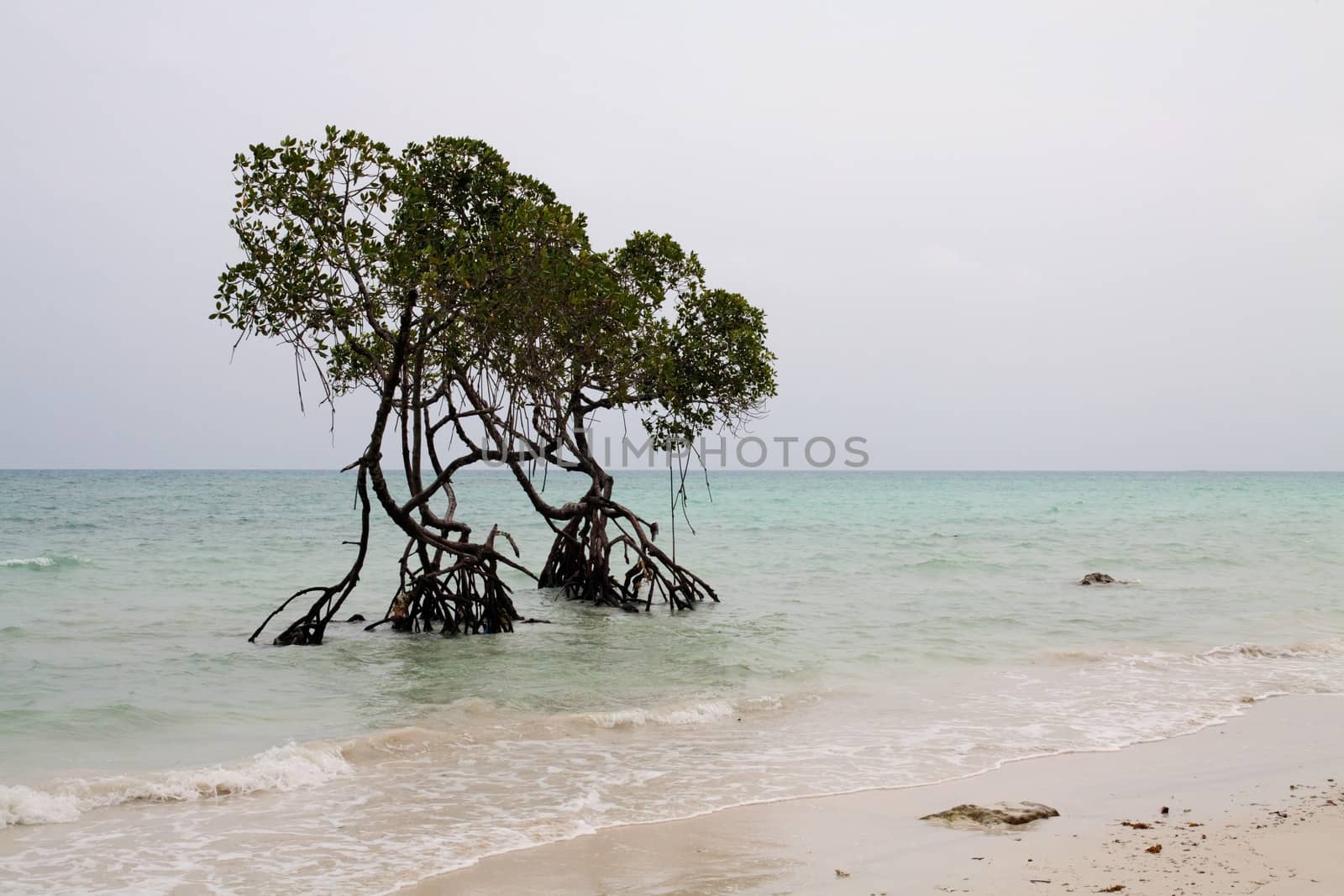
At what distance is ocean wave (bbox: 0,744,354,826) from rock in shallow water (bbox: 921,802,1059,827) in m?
3.75

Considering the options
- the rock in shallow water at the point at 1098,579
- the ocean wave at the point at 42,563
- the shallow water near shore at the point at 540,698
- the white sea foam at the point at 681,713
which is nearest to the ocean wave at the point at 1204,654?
the shallow water near shore at the point at 540,698

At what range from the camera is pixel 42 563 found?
18.6 m

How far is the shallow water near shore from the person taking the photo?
5.41m

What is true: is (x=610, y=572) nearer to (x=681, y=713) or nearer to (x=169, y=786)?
(x=681, y=713)

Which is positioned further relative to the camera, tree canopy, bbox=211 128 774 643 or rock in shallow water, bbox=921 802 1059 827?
tree canopy, bbox=211 128 774 643

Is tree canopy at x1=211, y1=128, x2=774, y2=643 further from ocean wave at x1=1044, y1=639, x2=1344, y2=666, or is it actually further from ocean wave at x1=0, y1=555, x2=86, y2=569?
ocean wave at x1=0, y1=555, x2=86, y2=569

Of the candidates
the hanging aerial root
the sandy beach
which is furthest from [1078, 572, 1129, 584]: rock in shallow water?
the sandy beach

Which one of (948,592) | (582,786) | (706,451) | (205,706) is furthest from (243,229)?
(948,592)

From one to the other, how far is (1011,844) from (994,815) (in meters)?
0.40

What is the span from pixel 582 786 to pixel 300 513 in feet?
109

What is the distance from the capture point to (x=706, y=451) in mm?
14203

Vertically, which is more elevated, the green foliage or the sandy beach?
the green foliage

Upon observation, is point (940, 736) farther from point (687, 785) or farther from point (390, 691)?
point (390, 691)

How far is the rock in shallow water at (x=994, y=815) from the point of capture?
5.20 m
